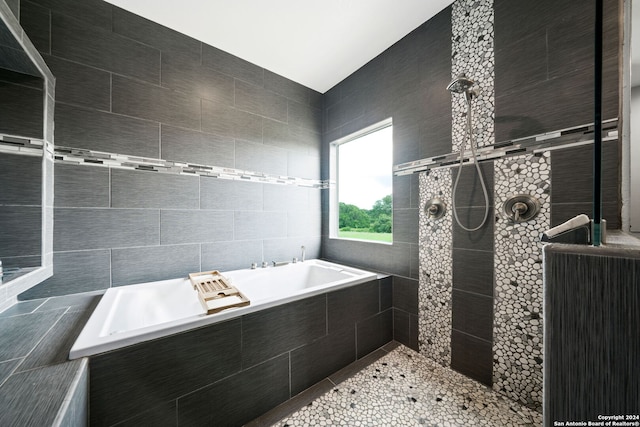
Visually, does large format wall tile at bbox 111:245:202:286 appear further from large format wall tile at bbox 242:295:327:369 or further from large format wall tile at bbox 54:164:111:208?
large format wall tile at bbox 242:295:327:369

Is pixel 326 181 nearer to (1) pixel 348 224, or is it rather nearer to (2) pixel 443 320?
(1) pixel 348 224

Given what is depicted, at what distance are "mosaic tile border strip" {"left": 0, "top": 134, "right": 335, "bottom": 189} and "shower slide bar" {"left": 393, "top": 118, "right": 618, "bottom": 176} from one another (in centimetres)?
163

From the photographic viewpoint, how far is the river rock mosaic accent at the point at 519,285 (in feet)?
4.31

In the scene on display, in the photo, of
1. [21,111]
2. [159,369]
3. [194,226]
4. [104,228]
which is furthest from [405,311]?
[21,111]

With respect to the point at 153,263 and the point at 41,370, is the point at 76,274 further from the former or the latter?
the point at 41,370

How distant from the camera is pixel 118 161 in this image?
170 cm

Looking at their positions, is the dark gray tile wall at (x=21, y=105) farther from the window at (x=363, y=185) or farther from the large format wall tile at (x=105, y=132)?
the window at (x=363, y=185)

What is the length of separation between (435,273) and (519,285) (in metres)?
0.51

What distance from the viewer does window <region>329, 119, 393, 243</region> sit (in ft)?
7.64

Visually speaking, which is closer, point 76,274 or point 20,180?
point 20,180

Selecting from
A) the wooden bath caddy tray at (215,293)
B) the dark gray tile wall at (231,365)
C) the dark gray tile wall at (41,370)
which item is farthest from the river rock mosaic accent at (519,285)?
the dark gray tile wall at (41,370)

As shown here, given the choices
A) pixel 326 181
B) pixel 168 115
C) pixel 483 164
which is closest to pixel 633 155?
pixel 483 164

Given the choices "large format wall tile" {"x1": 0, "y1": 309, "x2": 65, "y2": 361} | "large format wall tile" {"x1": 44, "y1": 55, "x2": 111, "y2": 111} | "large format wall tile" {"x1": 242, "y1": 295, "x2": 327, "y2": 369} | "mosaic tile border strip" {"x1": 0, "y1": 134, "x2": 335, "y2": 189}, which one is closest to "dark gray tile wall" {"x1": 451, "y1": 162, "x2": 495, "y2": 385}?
"large format wall tile" {"x1": 242, "y1": 295, "x2": 327, "y2": 369}

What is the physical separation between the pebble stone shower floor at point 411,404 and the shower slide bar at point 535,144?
4.93 ft
